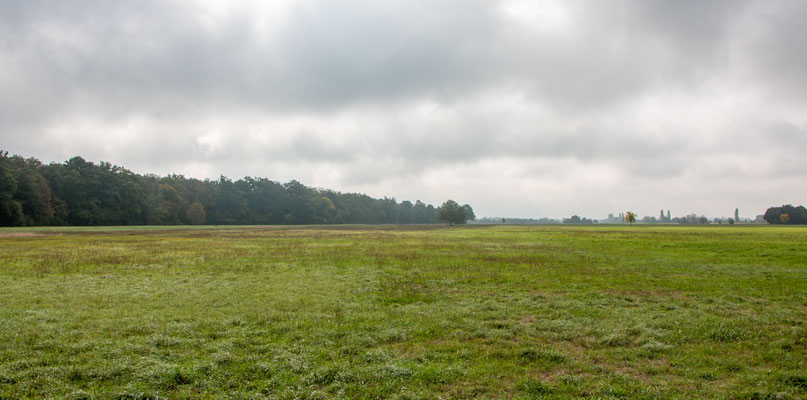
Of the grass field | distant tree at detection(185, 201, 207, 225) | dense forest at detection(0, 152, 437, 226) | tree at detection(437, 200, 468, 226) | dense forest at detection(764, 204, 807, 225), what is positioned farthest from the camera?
tree at detection(437, 200, 468, 226)

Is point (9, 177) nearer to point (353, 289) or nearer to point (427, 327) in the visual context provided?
point (353, 289)

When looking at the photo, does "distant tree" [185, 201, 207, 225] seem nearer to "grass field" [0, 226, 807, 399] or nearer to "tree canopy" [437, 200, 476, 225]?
"tree canopy" [437, 200, 476, 225]

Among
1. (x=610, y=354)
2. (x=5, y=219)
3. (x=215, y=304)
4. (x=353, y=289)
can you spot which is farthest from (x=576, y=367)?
(x=5, y=219)

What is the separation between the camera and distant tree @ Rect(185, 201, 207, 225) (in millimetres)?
133250

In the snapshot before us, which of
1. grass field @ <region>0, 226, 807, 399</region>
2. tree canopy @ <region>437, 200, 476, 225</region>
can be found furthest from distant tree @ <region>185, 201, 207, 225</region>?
grass field @ <region>0, 226, 807, 399</region>

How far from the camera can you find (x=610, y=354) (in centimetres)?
905

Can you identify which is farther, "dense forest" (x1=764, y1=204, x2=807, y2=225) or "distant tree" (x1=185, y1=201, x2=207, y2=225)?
"dense forest" (x1=764, y1=204, x2=807, y2=225)

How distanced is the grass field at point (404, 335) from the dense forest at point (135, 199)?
Answer: 312ft

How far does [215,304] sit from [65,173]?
12400 centimetres

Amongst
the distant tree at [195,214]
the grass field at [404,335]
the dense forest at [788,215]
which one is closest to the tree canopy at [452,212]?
the distant tree at [195,214]

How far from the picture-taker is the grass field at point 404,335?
7.36 meters

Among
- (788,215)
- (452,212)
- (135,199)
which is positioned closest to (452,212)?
(452,212)

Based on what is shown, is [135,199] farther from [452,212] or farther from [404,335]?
[404,335]

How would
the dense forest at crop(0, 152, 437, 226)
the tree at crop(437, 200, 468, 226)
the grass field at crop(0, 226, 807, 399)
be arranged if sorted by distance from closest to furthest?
1. the grass field at crop(0, 226, 807, 399)
2. the dense forest at crop(0, 152, 437, 226)
3. the tree at crop(437, 200, 468, 226)
